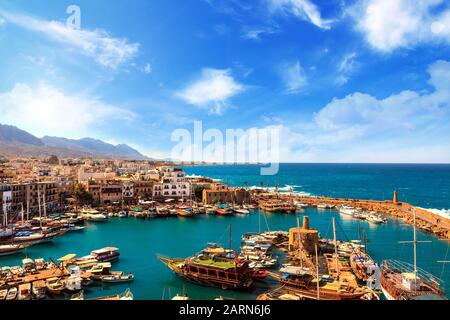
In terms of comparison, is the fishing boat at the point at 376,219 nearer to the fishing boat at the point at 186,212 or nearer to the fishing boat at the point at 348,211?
the fishing boat at the point at 348,211

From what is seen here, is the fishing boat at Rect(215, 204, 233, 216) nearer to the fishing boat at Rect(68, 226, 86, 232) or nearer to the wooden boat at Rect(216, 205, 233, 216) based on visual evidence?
the wooden boat at Rect(216, 205, 233, 216)

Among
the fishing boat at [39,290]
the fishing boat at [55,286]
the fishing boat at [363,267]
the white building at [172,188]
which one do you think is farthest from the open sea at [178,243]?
the white building at [172,188]

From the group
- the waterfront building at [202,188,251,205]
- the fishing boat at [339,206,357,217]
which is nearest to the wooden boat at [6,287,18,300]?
the waterfront building at [202,188,251,205]

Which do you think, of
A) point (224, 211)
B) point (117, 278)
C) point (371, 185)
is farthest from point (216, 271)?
point (371, 185)

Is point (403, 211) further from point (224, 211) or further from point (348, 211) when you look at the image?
point (224, 211)

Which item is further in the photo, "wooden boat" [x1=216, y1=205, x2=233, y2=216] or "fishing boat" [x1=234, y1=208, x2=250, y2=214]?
"fishing boat" [x1=234, y1=208, x2=250, y2=214]

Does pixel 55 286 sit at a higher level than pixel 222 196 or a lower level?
lower
